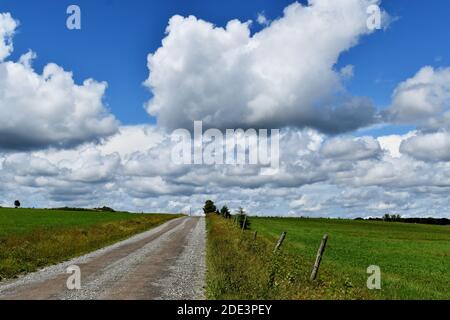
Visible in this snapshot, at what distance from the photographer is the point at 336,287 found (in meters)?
16.6

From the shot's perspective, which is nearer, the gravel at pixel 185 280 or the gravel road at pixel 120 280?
the gravel road at pixel 120 280

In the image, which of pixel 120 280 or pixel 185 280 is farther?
pixel 185 280

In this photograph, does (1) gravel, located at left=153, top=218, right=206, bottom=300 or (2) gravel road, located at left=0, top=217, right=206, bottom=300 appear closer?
(2) gravel road, located at left=0, top=217, right=206, bottom=300

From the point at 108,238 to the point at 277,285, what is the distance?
1088 inches

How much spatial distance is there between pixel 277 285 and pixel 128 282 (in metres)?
5.56

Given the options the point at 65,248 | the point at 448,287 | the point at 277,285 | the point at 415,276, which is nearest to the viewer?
the point at 277,285
